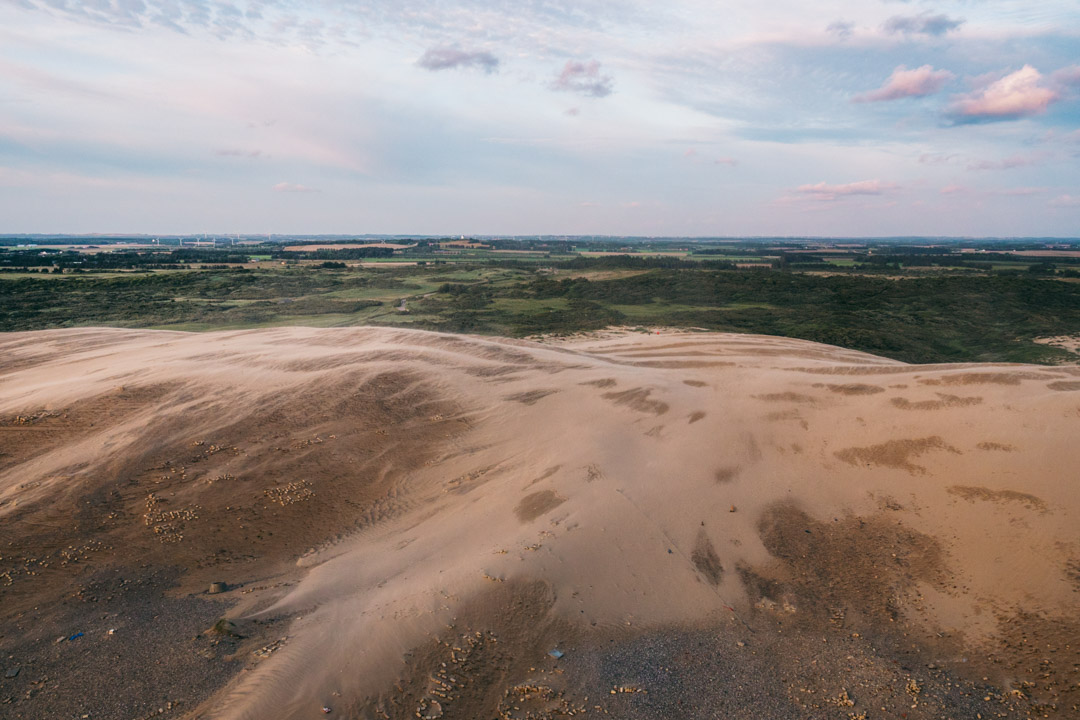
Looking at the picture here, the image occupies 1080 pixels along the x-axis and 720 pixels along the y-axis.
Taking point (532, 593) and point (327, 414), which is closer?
point (532, 593)

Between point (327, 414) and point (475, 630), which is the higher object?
point (327, 414)

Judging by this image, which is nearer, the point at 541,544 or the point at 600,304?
the point at 541,544

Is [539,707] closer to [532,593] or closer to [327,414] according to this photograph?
[532,593]

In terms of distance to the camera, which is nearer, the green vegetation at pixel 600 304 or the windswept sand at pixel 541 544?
the windswept sand at pixel 541 544

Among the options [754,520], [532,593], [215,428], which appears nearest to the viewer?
[532,593]

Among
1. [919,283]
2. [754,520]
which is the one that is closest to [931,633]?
[754,520]

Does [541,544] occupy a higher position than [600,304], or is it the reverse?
[600,304]

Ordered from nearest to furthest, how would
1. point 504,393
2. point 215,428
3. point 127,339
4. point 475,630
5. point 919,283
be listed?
1. point 475,630
2. point 215,428
3. point 504,393
4. point 127,339
5. point 919,283

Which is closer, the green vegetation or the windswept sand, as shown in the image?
the windswept sand
